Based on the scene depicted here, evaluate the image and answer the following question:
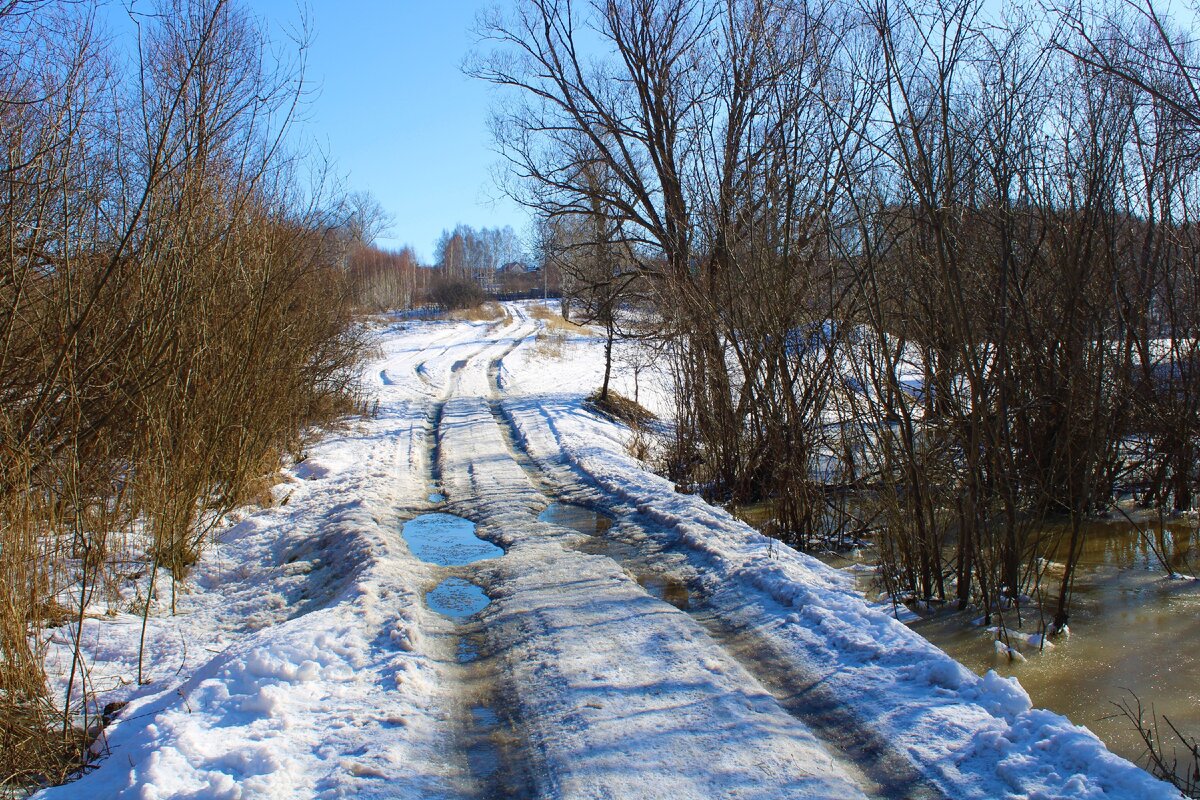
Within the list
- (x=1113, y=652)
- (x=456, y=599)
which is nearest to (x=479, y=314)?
(x=456, y=599)

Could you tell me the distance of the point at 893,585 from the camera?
6.39 m

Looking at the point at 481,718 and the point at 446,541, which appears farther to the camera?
the point at 446,541

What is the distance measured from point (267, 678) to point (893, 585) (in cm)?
466

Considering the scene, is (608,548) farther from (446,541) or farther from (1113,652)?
(1113,652)

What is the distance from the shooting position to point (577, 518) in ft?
29.7

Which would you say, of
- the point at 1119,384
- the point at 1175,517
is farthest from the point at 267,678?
the point at 1175,517

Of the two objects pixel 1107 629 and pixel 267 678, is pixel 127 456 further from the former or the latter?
pixel 1107 629

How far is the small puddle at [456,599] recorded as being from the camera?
238 inches

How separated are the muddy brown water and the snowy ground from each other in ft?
2.76

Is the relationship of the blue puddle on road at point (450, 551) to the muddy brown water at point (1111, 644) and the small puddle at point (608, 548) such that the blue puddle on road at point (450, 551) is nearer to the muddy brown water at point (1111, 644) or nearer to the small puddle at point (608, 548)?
the small puddle at point (608, 548)

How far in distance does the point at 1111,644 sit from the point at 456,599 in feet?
16.0

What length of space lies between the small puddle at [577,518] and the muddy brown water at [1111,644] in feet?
7.55

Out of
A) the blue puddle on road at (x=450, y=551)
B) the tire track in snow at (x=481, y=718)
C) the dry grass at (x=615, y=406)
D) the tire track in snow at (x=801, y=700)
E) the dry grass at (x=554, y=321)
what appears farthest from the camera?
the dry grass at (x=554, y=321)

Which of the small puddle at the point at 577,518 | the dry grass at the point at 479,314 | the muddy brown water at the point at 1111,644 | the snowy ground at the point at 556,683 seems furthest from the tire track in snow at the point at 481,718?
the dry grass at the point at 479,314
